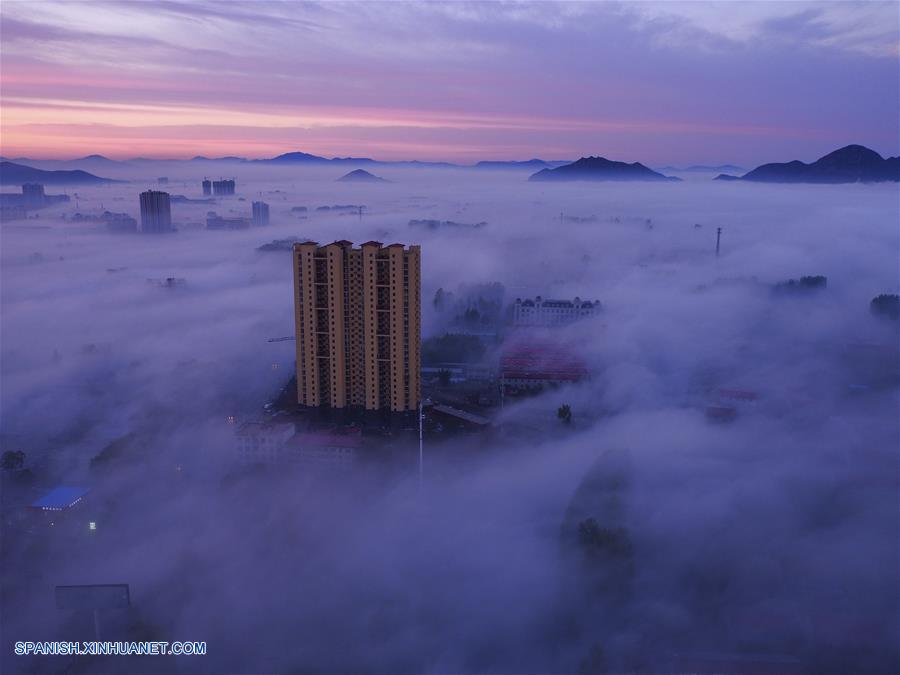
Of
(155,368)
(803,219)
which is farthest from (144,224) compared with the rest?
(803,219)

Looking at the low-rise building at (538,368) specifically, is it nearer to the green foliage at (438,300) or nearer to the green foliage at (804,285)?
the green foliage at (438,300)

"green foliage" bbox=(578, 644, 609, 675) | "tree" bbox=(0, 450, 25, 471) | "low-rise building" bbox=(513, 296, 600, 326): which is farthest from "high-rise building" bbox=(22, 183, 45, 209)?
"green foliage" bbox=(578, 644, 609, 675)

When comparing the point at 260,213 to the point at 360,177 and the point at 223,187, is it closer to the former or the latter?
the point at 223,187

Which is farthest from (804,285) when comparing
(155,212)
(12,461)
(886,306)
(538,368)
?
(12,461)

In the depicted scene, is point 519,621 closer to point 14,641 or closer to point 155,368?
point 14,641

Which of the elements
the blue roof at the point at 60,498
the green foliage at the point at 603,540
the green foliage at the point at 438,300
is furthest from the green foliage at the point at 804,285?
the blue roof at the point at 60,498
